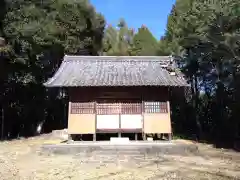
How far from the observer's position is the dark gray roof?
16500 millimetres

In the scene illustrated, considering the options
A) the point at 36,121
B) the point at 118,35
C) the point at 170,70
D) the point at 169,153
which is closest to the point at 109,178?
the point at 169,153

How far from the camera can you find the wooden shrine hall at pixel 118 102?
16.5m

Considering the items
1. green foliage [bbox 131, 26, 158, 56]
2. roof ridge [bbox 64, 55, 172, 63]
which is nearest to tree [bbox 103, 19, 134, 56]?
green foliage [bbox 131, 26, 158, 56]

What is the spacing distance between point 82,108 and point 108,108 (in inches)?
59.3

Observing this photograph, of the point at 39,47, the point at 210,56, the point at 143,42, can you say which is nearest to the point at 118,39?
the point at 143,42

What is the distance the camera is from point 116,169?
10.5 metres

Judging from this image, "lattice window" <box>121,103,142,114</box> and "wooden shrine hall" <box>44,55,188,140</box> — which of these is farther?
"lattice window" <box>121,103,142,114</box>

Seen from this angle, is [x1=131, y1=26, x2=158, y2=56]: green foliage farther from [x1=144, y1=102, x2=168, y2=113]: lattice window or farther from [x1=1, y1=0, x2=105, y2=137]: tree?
[x1=144, y1=102, x2=168, y2=113]: lattice window

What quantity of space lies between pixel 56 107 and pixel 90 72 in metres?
14.6

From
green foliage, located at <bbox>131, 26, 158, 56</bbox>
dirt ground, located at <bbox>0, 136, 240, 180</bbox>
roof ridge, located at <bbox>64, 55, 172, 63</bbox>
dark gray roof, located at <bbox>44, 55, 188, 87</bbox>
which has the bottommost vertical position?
Result: dirt ground, located at <bbox>0, 136, 240, 180</bbox>

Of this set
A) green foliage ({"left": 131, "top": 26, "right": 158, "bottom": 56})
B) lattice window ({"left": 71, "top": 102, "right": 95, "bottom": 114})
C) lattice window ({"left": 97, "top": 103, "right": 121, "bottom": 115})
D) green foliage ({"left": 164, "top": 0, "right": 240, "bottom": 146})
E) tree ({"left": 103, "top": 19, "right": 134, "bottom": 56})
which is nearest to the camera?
green foliage ({"left": 164, "top": 0, "right": 240, "bottom": 146})

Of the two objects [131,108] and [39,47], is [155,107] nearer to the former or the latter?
[131,108]

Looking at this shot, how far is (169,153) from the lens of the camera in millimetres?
14477

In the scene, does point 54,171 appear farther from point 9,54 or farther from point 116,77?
point 9,54
